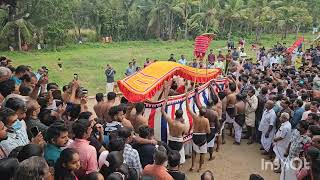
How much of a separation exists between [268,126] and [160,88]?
2658 mm

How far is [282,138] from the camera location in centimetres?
779

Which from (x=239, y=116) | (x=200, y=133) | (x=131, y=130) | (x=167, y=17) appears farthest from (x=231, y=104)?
(x=167, y=17)

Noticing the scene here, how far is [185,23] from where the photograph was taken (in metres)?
33.0

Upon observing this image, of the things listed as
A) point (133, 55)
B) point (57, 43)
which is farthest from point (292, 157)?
point (57, 43)

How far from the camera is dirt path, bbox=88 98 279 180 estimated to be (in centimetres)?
802

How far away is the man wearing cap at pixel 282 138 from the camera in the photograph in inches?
303

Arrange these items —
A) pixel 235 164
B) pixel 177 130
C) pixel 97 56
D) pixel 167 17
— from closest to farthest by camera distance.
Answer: pixel 177 130, pixel 235 164, pixel 97 56, pixel 167 17

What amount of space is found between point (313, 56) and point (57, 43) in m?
17.8

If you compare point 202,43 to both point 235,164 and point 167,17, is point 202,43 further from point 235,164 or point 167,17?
point 167,17

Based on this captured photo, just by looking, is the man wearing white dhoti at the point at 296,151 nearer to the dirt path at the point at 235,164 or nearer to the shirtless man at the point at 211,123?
the dirt path at the point at 235,164

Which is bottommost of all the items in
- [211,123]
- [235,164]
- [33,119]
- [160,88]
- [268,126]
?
[235,164]

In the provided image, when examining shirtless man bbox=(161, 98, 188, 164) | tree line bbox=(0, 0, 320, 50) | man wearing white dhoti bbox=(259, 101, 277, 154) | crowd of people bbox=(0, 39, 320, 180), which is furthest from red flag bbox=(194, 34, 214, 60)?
tree line bbox=(0, 0, 320, 50)
